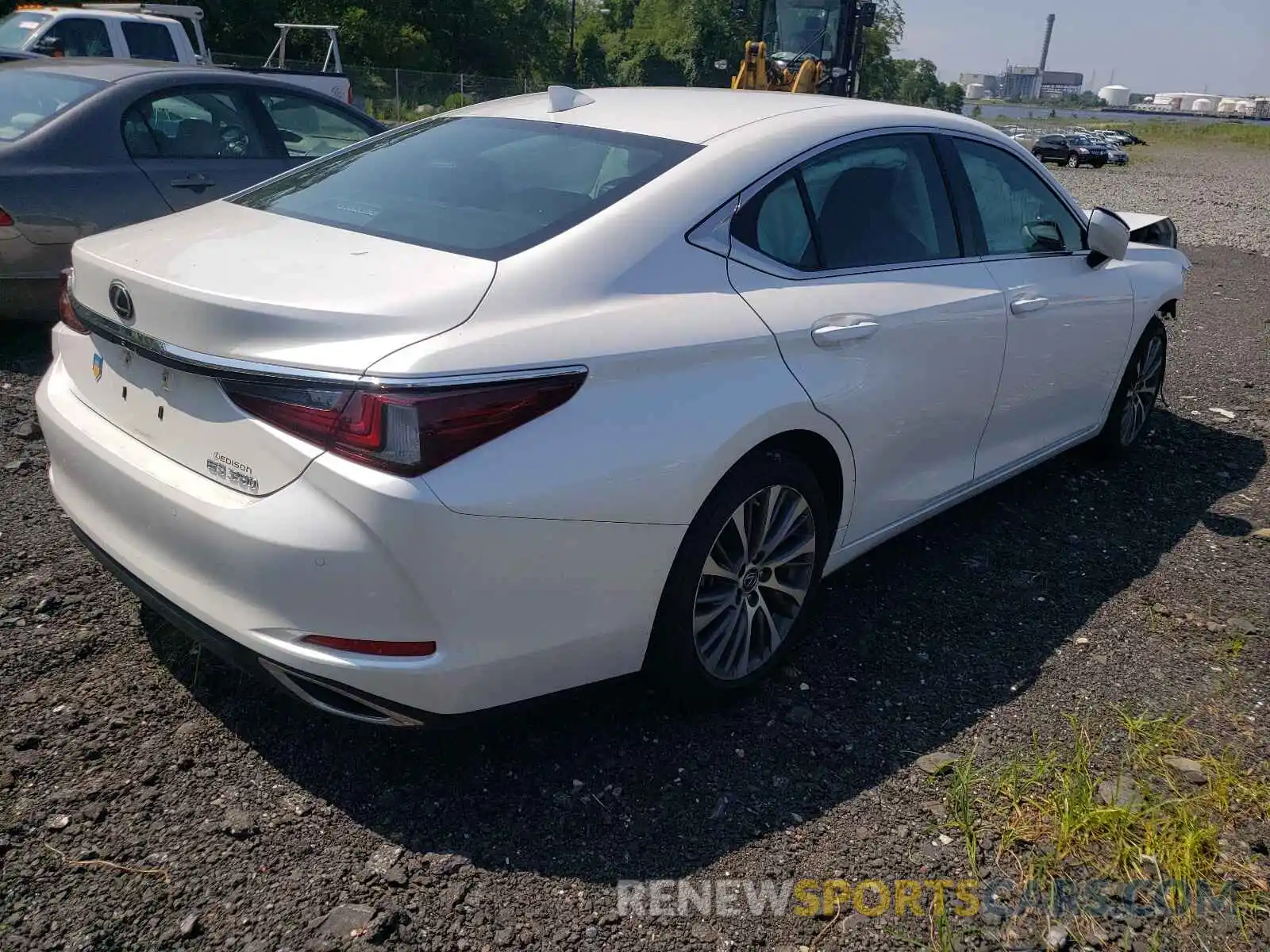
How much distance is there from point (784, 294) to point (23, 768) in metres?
2.32

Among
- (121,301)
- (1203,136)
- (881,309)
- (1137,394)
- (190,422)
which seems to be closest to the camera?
(190,422)

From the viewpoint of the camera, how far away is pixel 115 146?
5.77 metres

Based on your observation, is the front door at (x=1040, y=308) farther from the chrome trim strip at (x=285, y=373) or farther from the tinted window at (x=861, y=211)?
the chrome trim strip at (x=285, y=373)

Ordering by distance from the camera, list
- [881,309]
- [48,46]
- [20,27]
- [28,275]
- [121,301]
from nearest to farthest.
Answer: [121,301] → [881,309] → [28,275] → [48,46] → [20,27]

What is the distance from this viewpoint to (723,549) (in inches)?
114

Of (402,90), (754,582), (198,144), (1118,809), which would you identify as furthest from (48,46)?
(402,90)

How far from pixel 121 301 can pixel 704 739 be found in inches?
73.8

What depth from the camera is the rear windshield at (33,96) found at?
577 cm

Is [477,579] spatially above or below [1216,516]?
above

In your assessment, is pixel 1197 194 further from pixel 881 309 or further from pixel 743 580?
pixel 743 580

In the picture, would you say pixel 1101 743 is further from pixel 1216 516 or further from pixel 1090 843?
pixel 1216 516

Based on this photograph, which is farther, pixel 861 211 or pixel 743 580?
pixel 861 211

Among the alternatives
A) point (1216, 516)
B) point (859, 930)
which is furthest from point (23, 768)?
point (1216, 516)

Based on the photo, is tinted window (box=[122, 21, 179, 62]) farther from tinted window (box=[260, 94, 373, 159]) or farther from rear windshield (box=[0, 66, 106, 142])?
rear windshield (box=[0, 66, 106, 142])
